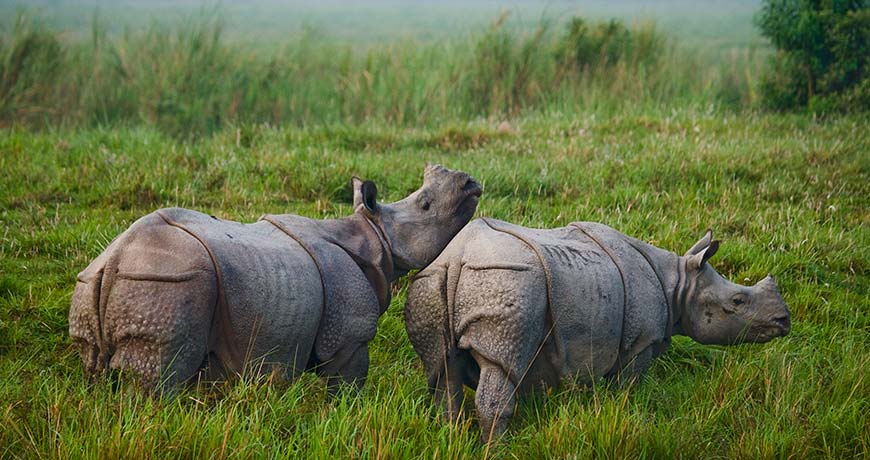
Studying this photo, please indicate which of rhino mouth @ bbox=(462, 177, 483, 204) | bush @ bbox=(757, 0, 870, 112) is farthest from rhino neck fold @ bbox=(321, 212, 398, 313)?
bush @ bbox=(757, 0, 870, 112)

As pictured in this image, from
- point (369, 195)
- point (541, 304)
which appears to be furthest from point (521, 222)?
point (541, 304)

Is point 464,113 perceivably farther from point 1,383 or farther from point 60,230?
point 1,383

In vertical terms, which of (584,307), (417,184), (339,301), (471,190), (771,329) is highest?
(471,190)

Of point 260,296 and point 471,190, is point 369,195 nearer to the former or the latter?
point 471,190

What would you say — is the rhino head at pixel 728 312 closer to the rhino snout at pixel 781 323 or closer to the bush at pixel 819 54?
the rhino snout at pixel 781 323

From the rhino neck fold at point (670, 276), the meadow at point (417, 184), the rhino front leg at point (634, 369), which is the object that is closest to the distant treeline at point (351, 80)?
the meadow at point (417, 184)

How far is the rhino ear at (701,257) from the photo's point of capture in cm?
555

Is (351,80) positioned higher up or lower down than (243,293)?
lower down

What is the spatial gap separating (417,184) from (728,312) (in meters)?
3.96

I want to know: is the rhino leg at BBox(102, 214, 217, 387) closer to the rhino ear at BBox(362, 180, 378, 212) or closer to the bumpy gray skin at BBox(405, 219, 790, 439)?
the bumpy gray skin at BBox(405, 219, 790, 439)

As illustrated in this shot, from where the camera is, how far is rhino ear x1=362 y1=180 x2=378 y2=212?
5695 mm

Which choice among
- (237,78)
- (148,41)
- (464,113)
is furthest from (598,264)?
(148,41)

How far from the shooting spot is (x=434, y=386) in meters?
5.21

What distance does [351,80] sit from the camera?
49.0 ft
